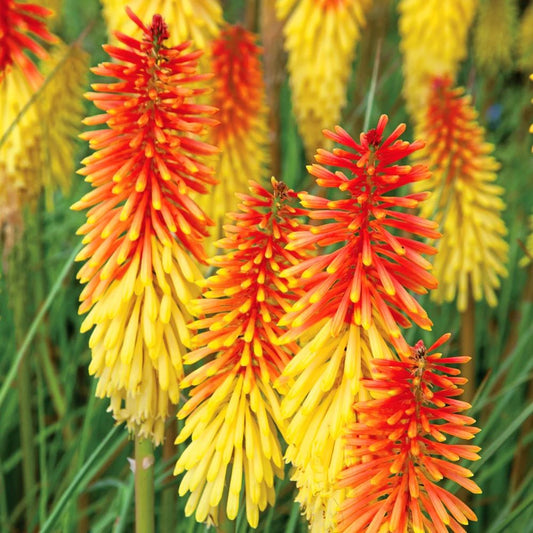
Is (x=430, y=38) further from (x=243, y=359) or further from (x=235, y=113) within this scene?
(x=243, y=359)

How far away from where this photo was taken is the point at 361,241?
1.57 m

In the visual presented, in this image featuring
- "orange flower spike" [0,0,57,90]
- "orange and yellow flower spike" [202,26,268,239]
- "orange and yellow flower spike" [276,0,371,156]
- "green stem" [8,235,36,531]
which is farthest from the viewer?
"orange and yellow flower spike" [276,0,371,156]

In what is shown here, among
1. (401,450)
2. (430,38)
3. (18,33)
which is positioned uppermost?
(430,38)

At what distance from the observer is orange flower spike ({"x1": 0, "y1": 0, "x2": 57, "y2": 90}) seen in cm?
262

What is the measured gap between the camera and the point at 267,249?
1612 mm

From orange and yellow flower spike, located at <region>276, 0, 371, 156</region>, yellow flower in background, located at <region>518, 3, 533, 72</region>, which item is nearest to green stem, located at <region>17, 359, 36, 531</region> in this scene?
orange and yellow flower spike, located at <region>276, 0, 371, 156</region>

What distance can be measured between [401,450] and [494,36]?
435 centimetres

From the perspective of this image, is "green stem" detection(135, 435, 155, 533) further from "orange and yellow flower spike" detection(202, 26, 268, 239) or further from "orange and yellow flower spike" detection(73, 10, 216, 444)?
"orange and yellow flower spike" detection(202, 26, 268, 239)

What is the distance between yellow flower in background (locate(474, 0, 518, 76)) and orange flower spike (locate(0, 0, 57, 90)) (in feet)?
10.9

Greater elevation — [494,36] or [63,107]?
[494,36]

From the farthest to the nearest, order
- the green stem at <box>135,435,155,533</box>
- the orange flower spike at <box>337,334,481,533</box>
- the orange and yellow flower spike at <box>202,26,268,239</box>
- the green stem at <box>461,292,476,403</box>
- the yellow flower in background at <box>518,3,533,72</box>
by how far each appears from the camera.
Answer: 1. the yellow flower in background at <box>518,3,533,72</box>
2. the orange and yellow flower spike at <box>202,26,268,239</box>
3. the green stem at <box>461,292,476,403</box>
4. the green stem at <box>135,435,155,533</box>
5. the orange flower spike at <box>337,334,481,533</box>

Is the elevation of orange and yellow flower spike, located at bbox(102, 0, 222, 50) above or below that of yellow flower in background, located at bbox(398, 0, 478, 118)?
below

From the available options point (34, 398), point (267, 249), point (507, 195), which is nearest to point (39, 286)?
point (34, 398)

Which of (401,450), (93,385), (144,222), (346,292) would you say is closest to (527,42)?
(93,385)
